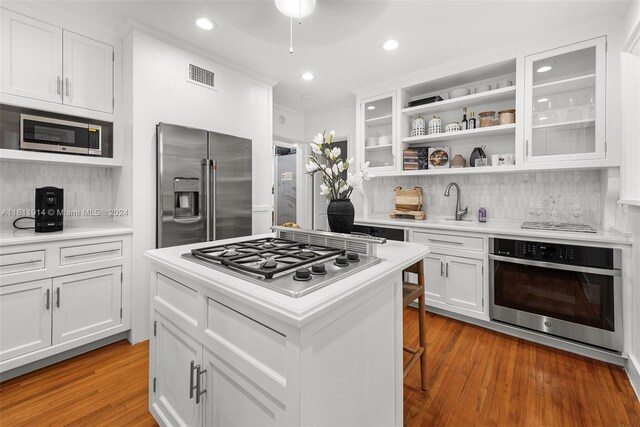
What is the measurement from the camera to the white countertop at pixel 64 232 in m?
1.91

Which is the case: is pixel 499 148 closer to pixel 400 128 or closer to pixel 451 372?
pixel 400 128

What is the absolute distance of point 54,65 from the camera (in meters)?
2.24

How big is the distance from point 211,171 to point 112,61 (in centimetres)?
124

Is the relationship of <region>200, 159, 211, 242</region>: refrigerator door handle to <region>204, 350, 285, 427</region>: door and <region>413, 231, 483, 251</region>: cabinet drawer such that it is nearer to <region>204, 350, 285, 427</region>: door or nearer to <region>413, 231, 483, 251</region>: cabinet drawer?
<region>204, 350, 285, 427</region>: door

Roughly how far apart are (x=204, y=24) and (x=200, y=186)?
4.45 feet

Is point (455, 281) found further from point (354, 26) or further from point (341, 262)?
point (354, 26)

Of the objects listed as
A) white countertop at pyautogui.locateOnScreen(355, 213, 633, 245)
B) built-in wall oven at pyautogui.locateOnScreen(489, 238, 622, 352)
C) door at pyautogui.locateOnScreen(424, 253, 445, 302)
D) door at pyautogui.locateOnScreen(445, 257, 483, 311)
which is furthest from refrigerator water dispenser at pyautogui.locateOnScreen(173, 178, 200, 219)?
built-in wall oven at pyautogui.locateOnScreen(489, 238, 622, 352)

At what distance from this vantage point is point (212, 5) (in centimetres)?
215

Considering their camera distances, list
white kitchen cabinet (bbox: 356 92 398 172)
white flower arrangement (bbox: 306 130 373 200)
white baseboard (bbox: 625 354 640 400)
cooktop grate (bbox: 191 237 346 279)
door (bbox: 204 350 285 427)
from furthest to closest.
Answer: white kitchen cabinet (bbox: 356 92 398 172) < white baseboard (bbox: 625 354 640 400) < white flower arrangement (bbox: 306 130 373 200) < cooktop grate (bbox: 191 237 346 279) < door (bbox: 204 350 285 427)

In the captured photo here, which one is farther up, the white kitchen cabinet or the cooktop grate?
the white kitchen cabinet

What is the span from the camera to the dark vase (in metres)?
1.59

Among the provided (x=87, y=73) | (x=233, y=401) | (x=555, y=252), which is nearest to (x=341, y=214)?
(x=233, y=401)

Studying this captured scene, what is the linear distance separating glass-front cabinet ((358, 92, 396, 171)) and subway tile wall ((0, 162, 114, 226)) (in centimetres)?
290

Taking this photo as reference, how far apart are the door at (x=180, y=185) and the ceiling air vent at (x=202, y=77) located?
1.87 feet
